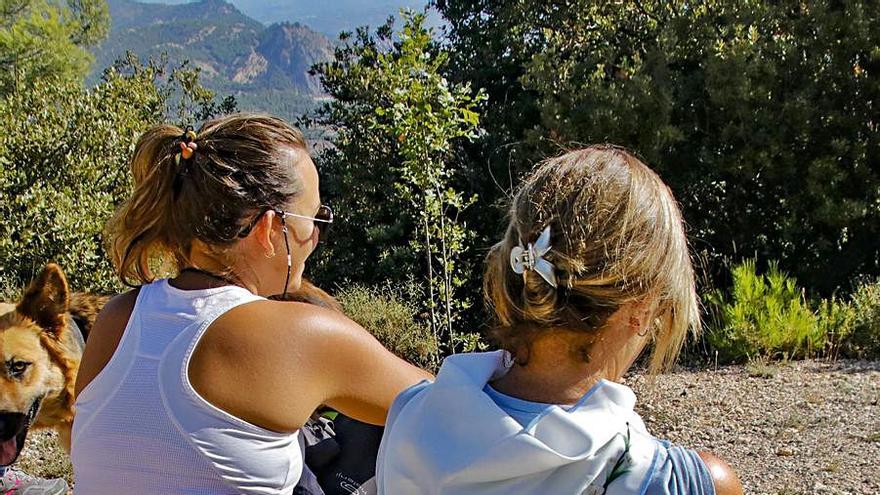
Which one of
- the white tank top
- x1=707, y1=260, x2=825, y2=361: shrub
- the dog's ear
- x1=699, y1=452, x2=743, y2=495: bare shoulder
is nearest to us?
x1=699, y1=452, x2=743, y2=495: bare shoulder

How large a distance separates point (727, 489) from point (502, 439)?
1.15 ft

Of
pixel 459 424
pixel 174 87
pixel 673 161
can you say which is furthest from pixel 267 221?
pixel 174 87

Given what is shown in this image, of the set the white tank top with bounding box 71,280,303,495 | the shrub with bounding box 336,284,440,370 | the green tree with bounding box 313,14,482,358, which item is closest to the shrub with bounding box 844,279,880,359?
the green tree with bounding box 313,14,482,358

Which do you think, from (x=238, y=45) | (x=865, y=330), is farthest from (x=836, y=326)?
(x=238, y=45)

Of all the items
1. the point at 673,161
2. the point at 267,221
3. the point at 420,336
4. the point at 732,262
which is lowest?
the point at 420,336

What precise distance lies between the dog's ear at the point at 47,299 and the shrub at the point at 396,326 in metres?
3.88

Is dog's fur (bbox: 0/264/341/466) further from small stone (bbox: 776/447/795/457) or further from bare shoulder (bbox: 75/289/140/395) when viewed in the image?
small stone (bbox: 776/447/795/457)

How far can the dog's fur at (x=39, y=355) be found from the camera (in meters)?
3.54

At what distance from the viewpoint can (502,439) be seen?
57.3 inches

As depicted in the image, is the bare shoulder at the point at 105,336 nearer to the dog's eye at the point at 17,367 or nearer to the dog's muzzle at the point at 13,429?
the dog's eye at the point at 17,367

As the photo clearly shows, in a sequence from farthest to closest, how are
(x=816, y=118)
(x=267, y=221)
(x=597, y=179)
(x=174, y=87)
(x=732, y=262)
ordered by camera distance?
(x=174, y=87), (x=732, y=262), (x=816, y=118), (x=267, y=221), (x=597, y=179)

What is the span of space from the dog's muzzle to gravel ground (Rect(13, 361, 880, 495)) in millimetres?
1360

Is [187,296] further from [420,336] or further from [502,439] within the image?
[420,336]

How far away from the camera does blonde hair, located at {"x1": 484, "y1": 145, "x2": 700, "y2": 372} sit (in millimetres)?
1462
